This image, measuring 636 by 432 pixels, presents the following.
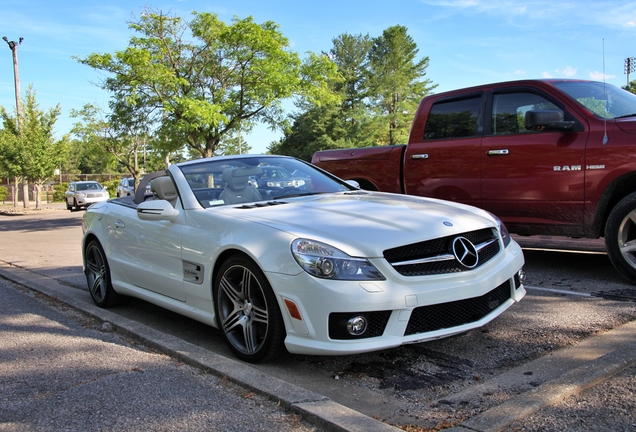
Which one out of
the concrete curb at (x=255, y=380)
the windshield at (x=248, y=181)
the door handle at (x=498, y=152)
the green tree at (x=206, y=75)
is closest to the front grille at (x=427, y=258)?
the concrete curb at (x=255, y=380)

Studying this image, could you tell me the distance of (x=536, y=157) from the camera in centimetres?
588

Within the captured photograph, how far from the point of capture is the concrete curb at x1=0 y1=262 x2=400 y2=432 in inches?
109

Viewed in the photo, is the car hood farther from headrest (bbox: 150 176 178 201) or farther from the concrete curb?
the concrete curb

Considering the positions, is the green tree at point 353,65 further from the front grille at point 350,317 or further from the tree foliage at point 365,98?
the front grille at point 350,317

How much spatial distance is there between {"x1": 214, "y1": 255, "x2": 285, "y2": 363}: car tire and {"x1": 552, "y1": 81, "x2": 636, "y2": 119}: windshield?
12.7 feet

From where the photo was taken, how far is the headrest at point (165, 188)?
477 cm

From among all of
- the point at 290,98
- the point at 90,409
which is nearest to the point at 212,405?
the point at 90,409

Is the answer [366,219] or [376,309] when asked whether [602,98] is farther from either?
[376,309]

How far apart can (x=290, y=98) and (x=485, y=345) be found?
19.3m

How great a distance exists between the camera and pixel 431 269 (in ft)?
11.6

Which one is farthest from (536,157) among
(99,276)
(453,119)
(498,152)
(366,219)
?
(99,276)

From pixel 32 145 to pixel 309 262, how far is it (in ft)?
103

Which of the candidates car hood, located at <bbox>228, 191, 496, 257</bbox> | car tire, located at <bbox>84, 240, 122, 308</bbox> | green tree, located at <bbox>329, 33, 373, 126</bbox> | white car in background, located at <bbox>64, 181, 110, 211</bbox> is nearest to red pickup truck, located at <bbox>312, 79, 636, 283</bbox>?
car hood, located at <bbox>228, 191, 496, 257</bbox>

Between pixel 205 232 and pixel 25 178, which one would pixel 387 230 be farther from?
pixel 25 178
